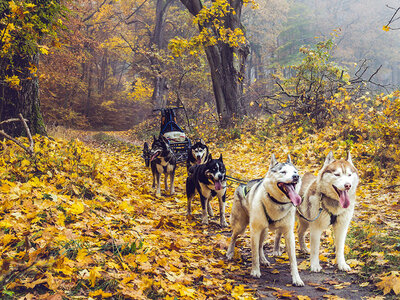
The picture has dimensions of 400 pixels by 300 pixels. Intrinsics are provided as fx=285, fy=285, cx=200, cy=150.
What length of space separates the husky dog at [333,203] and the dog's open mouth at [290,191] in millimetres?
496

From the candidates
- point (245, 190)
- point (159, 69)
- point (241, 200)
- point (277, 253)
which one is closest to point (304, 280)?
point (277, 253)

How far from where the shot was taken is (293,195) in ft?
10.3

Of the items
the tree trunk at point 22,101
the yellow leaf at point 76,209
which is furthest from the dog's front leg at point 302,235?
the tree trunk at point 22,101

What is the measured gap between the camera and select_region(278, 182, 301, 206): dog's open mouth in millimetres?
3117

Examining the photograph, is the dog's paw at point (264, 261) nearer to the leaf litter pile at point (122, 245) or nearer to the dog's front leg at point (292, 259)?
the leaf litter pile at point (122, 245)

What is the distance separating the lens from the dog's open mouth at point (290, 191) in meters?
3.12

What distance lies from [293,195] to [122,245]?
197cm

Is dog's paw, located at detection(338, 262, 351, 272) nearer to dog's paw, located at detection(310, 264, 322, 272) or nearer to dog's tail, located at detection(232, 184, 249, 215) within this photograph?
dog's paw, located at detection(310, 264, 322, 272)

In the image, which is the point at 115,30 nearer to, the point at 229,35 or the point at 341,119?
the point at 229,35

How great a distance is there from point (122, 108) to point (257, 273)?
30042 mm

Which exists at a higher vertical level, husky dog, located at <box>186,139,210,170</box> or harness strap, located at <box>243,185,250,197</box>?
husky dog, located at <box>186,139,210,170</box>

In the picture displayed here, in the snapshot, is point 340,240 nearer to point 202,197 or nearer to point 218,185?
point 218,185

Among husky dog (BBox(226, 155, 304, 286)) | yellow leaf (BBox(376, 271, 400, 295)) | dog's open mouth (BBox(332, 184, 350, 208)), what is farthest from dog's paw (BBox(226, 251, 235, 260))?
yellow leaf (BBox(376, 271, 400, 295))

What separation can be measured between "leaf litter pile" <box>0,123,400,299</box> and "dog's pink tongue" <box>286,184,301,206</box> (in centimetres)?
95
